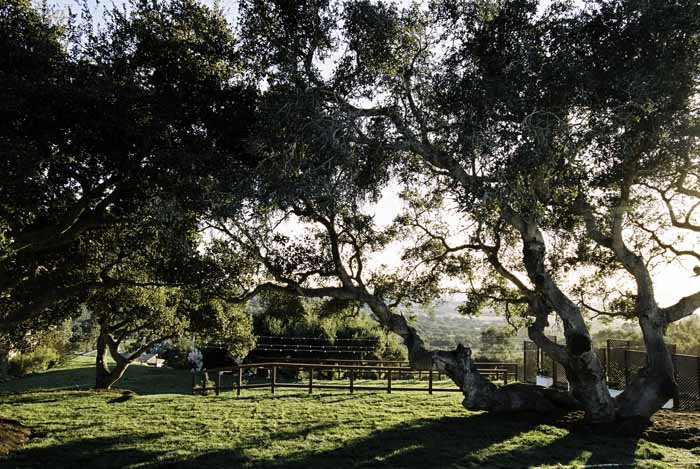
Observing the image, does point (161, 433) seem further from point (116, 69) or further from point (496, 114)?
point (496, 114)

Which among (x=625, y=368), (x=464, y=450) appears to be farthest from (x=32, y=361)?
(x=625, y=368)

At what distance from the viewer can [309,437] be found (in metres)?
9.06

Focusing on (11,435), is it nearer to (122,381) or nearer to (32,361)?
(122,381)

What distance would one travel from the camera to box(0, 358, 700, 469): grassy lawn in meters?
7.52

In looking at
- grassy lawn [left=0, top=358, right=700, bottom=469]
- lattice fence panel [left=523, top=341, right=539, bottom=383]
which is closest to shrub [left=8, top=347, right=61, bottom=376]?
grassy lawn [left=0, top=358, right=700, bottom=469]

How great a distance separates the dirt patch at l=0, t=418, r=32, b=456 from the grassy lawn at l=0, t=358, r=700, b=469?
0.20m

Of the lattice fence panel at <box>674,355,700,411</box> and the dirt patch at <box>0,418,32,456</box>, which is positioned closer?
the dirt patch at <box>0,418,32,456</box>

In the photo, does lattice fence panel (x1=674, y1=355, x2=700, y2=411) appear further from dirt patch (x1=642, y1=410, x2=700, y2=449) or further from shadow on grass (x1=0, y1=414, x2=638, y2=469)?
shadow on grass (x1=0, y1=414, x2=638, y2=469)

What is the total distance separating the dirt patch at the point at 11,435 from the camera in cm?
809

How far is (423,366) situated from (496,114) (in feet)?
18.6

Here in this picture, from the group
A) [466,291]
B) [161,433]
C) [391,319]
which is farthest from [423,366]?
[161,433]

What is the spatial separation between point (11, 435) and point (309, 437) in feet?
17.2

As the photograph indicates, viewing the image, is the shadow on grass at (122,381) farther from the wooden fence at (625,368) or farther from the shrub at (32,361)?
the wooden fence at (625,368)

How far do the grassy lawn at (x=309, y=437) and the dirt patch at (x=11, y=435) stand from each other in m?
0.20
